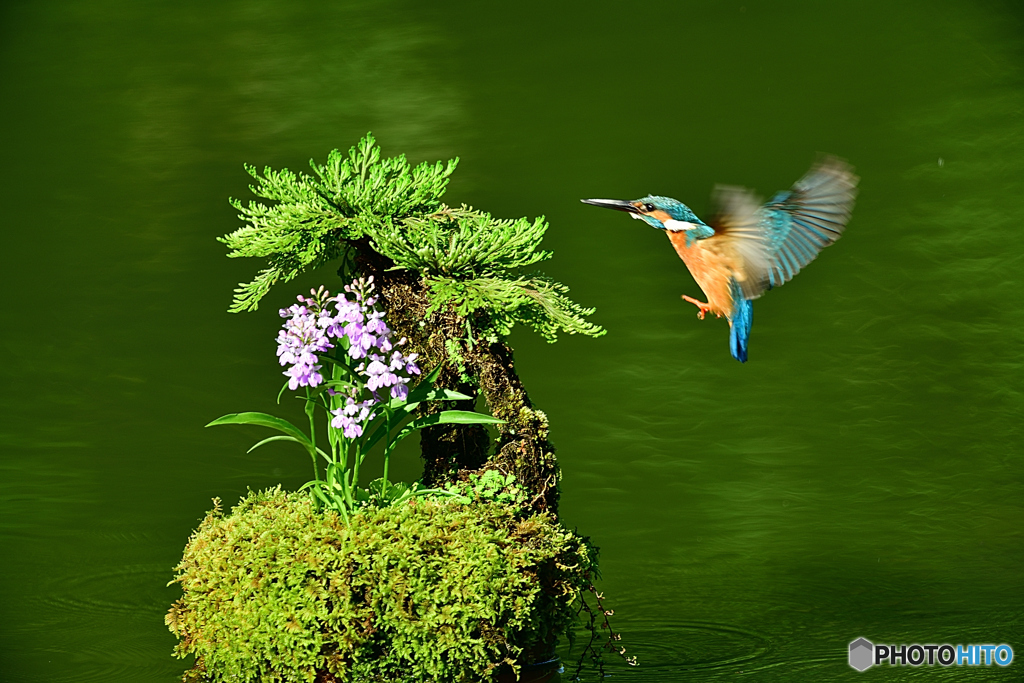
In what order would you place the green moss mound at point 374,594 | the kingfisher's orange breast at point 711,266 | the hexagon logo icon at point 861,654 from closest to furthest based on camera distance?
the green moss mound at point 374,594
the kingfisher's orange breast at point 711,266
the hexagon logo icon at point 861,654

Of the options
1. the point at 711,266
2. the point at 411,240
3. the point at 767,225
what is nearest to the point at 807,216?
the point at 767,225

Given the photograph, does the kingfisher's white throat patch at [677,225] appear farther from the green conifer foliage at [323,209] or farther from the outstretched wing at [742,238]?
the green conifer foliage at [323,209]

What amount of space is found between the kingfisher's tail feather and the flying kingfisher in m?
0.08

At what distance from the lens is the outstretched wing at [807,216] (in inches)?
101

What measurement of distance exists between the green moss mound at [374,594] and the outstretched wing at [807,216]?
0.80 metres

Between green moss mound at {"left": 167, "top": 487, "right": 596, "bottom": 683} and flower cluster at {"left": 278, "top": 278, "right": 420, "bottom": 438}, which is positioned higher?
flower cluster at {"left": 278, "top": 278, "right": 420, "bottom": 438}

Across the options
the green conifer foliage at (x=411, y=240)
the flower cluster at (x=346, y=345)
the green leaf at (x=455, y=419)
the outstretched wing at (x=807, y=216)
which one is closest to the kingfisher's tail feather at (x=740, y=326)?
the outstretched wing at (x=807, y=216)

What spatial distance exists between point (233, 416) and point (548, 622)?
0.82 metres

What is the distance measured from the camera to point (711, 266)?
2.67 m

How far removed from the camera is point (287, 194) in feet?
8.78

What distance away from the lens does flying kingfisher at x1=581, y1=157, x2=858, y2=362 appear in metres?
2.55

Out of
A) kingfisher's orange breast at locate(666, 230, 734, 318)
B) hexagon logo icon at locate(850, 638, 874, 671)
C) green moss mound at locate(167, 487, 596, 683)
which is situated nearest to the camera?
green moss mound at locate(167, 487, 596, 683)

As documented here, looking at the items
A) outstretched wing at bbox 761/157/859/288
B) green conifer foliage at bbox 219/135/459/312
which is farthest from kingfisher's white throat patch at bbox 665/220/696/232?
green conifer foliage at bbox 219/135/459/312

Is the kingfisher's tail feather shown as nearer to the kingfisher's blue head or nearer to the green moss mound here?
the kingfisher's blue head
